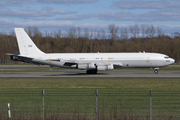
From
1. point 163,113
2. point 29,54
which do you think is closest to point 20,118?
point 163,113

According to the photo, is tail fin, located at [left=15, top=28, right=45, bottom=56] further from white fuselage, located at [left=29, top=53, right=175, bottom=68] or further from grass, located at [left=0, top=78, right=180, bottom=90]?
grass, located at [left=0, top=78, right=180, bottom=90]

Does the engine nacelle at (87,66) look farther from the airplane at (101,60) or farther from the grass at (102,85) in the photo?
the grass at (102,85)

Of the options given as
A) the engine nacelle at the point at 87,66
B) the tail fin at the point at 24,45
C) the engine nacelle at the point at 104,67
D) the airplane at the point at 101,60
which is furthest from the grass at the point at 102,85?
the tail fin at the point at 24,45

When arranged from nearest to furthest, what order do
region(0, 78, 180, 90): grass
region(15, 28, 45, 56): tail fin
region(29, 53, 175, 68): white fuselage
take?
region(0, 78, 180, 90): grass → region(29, 53, 175, 68): white fuselage → region(15, 28, 45, 56): tail fin

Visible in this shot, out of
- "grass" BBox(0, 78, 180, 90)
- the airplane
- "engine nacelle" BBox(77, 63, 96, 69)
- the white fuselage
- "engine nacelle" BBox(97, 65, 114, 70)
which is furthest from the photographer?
the white fuselage

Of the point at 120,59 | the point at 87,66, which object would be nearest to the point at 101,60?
the point at 87,66

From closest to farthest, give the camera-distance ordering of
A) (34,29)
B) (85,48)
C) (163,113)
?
(163,113)
(85,48)
(34,29)

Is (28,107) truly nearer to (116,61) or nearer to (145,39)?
(116,61)

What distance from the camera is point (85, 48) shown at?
129250mm

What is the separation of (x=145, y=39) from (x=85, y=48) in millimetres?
32800

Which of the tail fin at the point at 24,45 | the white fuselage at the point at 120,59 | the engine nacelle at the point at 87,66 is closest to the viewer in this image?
the engine nacelle at the point at 87,66

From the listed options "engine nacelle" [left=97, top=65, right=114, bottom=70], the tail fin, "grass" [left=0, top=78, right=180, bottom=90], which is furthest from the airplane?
"grass" [left=0, top=78, right=180, bottom=90]

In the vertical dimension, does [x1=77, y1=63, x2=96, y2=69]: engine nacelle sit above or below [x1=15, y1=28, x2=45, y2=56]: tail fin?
below

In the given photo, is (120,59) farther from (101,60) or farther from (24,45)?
(24,45)
